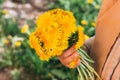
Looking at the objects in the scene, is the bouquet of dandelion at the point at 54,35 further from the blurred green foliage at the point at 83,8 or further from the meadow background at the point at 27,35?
the blurred green foliage at the point at 83,8

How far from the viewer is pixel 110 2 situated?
4.53 ft

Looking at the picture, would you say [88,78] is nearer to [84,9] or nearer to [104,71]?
[104,71]

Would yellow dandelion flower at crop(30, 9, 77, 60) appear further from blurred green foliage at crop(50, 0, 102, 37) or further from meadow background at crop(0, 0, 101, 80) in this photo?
blurred green foliage at crop(50, 0, 102, 37)

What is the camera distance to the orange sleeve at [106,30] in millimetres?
1330

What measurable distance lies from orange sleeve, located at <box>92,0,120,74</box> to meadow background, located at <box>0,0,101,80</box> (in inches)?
69.6

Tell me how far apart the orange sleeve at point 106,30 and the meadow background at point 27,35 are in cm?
177

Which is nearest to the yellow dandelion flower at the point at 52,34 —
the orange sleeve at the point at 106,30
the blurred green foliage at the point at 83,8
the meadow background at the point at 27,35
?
the orange sleeve at the point at 106,30

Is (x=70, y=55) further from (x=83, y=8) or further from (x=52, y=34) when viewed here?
(x=83, y=8)

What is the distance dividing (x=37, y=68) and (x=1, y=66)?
372 mm

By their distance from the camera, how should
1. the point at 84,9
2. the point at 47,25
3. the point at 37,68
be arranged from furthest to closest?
the point at 84,9
the point at 37,68
the point at 47,25

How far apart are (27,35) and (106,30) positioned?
2.26 metres

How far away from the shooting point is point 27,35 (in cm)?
359

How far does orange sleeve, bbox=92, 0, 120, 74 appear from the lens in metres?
1.33

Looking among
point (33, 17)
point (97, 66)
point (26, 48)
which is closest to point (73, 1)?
point (33, 17)
